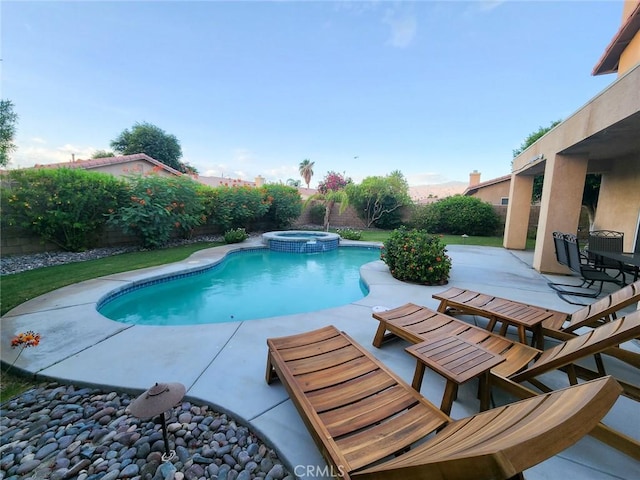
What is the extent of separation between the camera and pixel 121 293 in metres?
5.53

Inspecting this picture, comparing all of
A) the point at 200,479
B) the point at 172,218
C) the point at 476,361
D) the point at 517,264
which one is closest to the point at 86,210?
the point at 172,218

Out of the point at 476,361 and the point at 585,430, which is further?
the point at 476,361

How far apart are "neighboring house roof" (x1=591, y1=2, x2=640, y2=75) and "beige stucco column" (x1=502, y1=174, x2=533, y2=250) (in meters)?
4.23

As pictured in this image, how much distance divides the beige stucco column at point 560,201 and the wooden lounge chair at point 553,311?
4.06 meters

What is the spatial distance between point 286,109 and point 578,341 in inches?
853

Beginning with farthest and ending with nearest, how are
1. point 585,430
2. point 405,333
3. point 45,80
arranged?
1. point 45,80
2. point 405,333
3. point 585,430

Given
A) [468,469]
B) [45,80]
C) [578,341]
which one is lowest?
[578,341]

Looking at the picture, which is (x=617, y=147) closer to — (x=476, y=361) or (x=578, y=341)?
(x=578, y=341)

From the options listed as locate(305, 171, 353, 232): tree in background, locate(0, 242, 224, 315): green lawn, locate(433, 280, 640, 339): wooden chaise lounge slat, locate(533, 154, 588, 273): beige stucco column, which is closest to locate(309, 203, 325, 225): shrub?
locate(305, 171, 353, 232): tree in background

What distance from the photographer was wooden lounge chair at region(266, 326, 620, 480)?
82 centimetres

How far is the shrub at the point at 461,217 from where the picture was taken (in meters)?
15.7

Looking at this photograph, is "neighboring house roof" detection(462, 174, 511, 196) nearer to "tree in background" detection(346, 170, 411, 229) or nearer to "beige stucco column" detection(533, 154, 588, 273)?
"tree in background" detection(346, 170, 411, 229)

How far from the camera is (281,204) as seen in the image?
15.6 m

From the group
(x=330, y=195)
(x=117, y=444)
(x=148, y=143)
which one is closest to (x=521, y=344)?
(x=117, y=444)
